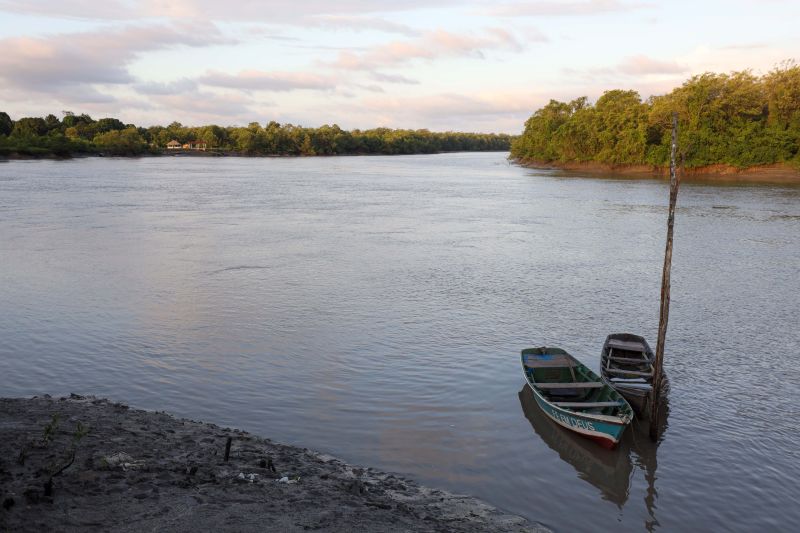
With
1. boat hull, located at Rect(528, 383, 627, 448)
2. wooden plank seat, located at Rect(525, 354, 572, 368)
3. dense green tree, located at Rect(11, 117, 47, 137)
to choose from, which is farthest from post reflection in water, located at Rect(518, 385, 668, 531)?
dense green tree, located at Rect(11, 117, 47, 137)

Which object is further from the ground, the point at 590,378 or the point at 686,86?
the point at 686,86

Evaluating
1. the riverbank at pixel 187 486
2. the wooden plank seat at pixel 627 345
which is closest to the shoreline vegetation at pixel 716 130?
the wooden plank seat at pixel 627 345

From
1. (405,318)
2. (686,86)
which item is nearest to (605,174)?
(686,86)

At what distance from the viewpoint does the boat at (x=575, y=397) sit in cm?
1197

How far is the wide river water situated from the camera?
11.3 m

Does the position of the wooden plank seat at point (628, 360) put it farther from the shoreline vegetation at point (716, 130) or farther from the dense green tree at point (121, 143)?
the dense green tree at point (121, 143)

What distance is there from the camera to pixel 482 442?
40.3 ft

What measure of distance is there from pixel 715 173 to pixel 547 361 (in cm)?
8341

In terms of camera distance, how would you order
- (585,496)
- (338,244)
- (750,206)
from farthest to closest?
(750,206) < (338,244) < (585,496)

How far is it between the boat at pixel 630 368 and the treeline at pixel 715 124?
66.7 m

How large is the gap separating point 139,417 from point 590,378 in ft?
29.4

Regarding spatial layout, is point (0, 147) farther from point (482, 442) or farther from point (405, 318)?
point (482, 442)

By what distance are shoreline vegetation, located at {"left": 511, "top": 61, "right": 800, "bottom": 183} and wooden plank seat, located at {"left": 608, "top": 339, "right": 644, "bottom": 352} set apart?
63872 mm

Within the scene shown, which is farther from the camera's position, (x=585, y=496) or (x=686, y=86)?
(x=686, y=86)
